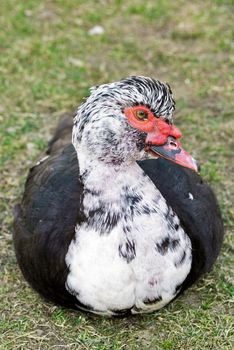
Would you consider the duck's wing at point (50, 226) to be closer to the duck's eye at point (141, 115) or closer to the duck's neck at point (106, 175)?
the duck's neck at point (106, 175)

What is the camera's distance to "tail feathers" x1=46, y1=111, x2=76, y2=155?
525 centimetres

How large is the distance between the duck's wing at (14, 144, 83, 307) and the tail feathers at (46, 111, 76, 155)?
0.62 m

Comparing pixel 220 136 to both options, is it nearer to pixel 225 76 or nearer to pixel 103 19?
pixel 225 76

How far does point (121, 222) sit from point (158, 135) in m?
0.48

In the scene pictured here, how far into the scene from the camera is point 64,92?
656 centimetres

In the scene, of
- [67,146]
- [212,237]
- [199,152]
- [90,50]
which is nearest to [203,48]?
[90,50]

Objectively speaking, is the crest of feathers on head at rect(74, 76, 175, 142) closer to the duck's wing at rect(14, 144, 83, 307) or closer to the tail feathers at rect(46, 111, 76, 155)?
the duck's wing at rect(14, 144, 83, 307)

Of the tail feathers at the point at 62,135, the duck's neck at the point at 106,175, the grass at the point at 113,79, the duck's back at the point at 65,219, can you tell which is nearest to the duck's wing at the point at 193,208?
the duck's back at the point at 65,219

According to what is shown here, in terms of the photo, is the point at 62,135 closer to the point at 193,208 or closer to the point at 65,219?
the point at 65,219

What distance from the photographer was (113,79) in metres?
6.72

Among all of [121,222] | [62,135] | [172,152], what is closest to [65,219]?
[121,222]

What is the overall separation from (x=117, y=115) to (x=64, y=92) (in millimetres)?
2860

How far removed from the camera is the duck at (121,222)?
3.79 meters

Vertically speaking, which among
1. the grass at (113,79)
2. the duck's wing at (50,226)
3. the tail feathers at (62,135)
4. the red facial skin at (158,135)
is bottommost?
the grass at (113,79)
